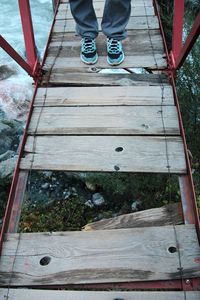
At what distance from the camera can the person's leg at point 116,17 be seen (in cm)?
246

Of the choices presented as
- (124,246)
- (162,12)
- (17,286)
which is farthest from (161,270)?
(162,12)

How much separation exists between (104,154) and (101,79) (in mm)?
715

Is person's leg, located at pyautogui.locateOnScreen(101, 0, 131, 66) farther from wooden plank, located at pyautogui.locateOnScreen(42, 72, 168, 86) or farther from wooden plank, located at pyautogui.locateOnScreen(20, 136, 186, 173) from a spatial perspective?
wooden plank, located at pyautogui.locateOnScreen(20, 136, 186, 173)

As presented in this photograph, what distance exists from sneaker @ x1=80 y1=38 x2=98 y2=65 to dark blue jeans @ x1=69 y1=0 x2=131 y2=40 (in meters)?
0.06

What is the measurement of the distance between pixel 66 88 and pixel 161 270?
1.37 meters

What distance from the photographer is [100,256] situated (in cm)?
175

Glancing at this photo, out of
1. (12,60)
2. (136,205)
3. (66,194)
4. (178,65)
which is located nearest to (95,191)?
(66,194)

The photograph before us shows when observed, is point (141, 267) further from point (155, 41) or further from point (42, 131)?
point (155, 41)

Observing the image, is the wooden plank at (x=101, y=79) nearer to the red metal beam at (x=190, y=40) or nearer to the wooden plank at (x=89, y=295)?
the red metal beam at (x=190, y=40)

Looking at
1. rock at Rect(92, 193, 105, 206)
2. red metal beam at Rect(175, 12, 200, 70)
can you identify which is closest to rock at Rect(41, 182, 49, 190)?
rock at Rect(92, 193, 105, 206)

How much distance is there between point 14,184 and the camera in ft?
6.55

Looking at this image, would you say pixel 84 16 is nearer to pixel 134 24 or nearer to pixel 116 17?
pixel 116 17

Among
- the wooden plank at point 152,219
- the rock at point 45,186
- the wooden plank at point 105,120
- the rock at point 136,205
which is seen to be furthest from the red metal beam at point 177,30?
the rock at point 45,186

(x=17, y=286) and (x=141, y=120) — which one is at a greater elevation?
(x=141, y=120)
